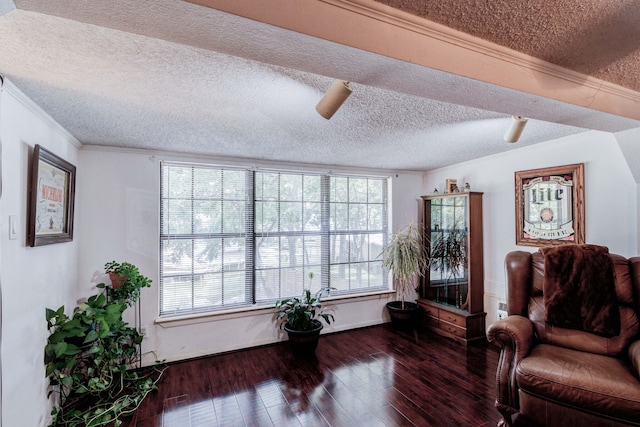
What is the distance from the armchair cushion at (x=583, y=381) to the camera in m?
1.55

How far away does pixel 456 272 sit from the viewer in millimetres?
3656

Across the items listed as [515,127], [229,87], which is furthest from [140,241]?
[515,127]

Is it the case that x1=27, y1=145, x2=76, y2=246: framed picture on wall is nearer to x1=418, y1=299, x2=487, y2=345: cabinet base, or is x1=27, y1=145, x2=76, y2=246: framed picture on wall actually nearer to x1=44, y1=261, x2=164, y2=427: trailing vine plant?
x1=44, y1=261, x2=164, y2=427: trailing vine plant

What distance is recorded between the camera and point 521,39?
118cm

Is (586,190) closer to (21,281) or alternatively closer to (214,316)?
(214,316)

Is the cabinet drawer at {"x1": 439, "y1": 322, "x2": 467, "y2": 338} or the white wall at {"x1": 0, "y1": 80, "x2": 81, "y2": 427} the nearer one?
the white wall at {"x1": 0, "y1": 80, "x2": 81, "y2": 427}

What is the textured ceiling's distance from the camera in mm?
913

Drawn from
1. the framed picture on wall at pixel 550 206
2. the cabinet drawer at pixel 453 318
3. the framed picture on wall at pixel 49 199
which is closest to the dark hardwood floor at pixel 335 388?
A: the cabinet drawer at pixel 453 318

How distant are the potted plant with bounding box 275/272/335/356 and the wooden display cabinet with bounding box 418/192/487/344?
1.39 metres

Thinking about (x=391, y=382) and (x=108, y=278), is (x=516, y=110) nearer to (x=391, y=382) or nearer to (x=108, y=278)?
(x=391, y=382)

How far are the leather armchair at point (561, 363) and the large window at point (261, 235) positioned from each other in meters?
2.00

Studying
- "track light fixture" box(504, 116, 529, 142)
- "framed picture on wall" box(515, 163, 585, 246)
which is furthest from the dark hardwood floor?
"track light fixture" box(504, 116, 529, 142)

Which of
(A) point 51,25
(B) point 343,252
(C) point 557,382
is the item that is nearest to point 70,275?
(A) point 51,25

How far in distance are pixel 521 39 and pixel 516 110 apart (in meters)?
0.48
